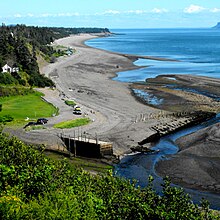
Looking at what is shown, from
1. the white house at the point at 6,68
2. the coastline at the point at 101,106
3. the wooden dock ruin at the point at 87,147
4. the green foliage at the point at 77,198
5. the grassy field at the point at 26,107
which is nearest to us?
the green foliage at the point at 77,198

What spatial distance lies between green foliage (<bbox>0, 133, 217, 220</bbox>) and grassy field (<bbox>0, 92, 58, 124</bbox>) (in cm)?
3998

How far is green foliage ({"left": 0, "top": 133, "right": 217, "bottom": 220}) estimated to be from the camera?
2428cm

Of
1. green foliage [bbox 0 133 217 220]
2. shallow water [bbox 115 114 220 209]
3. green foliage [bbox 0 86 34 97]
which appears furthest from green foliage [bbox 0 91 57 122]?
green foliage [bbox 0 133 217 220]

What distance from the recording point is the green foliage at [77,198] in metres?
24.3

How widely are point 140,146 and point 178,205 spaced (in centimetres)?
3299

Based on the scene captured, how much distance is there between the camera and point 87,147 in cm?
5709

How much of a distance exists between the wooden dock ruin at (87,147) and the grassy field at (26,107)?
15.0 m

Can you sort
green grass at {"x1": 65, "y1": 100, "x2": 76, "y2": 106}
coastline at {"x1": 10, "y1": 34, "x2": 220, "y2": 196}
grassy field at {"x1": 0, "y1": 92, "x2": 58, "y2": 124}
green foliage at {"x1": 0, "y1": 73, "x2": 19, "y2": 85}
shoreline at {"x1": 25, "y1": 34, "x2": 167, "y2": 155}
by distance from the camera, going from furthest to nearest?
1. green foliage at {"x1": 0, "y1": 73, "x2": 19, "y2": 85}
2. green grass at {"x1": 65, "y1": 100, "x2": 76, "y2": 106}
3. grassy field at {"x1": 0, "y1": 92, "x2": 58, "y2": 124}
4. shoreline at {"x1": 25, "y1": 34, "x2": 167, "y2": 155}
5. coastline at {"x1": 10, "y1": 34, "x2": 220, "y2": 196}

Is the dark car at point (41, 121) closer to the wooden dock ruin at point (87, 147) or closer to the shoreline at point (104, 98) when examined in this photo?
the shoreline at point (104, 98)

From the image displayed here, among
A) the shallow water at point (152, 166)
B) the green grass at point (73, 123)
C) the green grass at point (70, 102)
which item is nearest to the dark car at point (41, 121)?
the green grass at point (73, 123)

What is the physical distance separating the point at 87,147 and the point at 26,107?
2801 centimetres

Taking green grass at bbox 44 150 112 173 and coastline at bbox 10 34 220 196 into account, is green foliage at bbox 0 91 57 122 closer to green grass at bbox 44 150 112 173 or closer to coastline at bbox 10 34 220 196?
coastline at bbox 10 34 220 196

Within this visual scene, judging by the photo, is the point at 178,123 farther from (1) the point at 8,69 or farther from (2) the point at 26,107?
(1) the point at 8,69

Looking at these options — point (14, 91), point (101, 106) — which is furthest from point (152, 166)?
point (14, 91)
